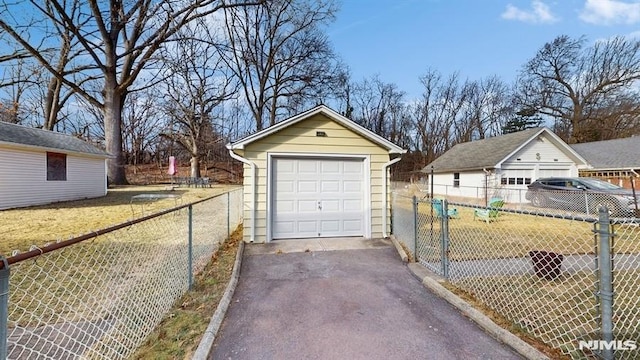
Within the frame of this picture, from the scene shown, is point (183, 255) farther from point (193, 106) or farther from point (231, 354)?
point (193, 106)

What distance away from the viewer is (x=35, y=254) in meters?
1.70

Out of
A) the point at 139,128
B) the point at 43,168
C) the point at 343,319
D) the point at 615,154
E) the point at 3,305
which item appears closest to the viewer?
the point at 3,305

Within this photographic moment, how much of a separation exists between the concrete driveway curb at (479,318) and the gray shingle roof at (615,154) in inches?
890

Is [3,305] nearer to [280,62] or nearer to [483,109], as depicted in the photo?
[280,62]

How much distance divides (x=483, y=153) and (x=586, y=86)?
71.2ft

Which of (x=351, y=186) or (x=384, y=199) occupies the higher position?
(x=351, y=186)

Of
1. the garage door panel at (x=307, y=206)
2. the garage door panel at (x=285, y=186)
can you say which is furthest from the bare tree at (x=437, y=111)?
the garage door panel at (x=285, y=186)

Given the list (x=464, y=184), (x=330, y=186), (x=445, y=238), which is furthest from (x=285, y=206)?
(x=464, y=184)

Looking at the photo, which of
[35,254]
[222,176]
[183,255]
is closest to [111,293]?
[183,255]

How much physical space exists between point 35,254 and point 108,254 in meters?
4.97

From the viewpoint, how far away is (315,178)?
739 centimetres

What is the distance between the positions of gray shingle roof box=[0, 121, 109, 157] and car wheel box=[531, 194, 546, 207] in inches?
878

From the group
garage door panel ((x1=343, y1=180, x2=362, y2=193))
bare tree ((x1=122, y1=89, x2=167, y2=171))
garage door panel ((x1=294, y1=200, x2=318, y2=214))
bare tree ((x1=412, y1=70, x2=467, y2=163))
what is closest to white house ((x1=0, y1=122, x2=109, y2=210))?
garage door panel ((x1=294, y1=200, x2=318, y2=214))

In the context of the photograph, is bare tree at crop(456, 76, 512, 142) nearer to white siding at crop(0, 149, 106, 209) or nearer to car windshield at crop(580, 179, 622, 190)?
car windshield at crop(580, 179, 622, 190)
